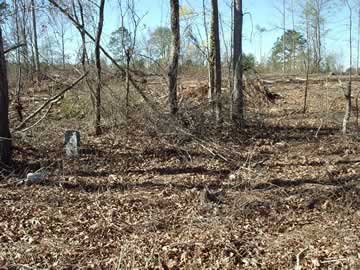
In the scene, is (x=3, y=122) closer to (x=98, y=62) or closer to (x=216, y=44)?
(x=98, y=62)

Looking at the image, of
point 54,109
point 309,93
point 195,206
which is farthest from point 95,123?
point 309,93

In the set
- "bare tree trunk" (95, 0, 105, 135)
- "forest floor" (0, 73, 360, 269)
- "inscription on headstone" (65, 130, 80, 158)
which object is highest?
"bare tree trunk" (95, 0, 105, 135)

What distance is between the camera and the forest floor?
3.65 meters

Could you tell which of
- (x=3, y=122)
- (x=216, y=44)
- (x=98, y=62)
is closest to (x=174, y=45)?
(x=216, y=44)

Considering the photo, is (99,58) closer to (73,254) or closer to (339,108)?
(73,254)

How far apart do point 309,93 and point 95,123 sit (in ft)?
32.5

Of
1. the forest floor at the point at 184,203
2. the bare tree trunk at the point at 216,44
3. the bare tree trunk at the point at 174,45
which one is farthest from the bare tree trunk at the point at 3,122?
the bare tree trunk at the point at 216,44

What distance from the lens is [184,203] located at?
196 inches

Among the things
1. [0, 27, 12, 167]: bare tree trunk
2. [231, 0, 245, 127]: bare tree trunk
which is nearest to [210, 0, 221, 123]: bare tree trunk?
[231, 0, 245, 127]: bare tree trunk

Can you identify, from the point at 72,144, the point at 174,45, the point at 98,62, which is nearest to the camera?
the point at 72,144

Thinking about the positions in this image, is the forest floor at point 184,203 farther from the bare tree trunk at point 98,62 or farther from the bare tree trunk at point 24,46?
the bare tree trunk at point 24,46

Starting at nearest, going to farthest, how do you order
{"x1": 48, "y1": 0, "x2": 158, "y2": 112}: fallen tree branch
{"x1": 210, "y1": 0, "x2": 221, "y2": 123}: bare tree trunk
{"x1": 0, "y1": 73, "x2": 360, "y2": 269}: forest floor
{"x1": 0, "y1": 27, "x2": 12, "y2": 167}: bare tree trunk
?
1. {"x1": 0, "y1": 73, "x2": 360, "y2": 269}: forest floor
2. {"x1": 0, "y1": 27, "x2": 12, "y2": 167}: bare tree trunk
3. {"x1": 48, "y1": 0, "x2": 158, "y2": 112}: fallen tree branch
4. {"x1": 210, "y1": 0, "x2": 221, "y2": 123}: bare tree trunk

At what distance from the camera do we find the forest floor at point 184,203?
12.0 ft

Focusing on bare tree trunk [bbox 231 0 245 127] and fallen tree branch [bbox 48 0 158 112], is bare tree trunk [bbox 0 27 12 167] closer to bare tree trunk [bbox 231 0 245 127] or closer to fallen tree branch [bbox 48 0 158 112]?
fallen tree branch [bbox 48 0 158 112]
